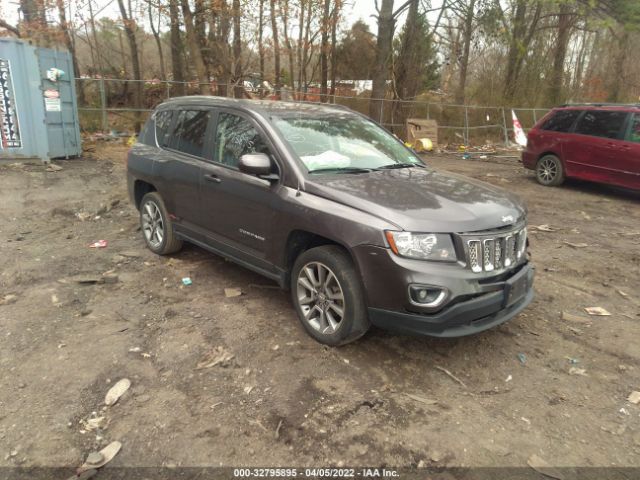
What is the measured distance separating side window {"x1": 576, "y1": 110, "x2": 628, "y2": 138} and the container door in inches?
436

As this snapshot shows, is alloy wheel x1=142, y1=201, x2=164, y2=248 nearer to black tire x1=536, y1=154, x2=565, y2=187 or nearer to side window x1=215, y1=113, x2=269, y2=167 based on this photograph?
side window x1=215, y1=113, x2=269, y2=167

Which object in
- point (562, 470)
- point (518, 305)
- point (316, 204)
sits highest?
point (316, 204)

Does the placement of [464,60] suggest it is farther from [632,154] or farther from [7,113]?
[7,113]

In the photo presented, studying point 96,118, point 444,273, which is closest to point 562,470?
point 444,273

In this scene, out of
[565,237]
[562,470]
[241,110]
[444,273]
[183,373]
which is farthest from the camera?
[565,237]

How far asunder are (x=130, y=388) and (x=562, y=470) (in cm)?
260

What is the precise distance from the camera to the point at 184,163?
4773 mm

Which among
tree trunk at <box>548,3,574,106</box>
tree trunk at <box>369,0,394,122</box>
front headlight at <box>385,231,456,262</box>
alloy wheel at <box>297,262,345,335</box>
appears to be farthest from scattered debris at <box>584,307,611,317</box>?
tree trunk at <box>548,3,574,106</box>

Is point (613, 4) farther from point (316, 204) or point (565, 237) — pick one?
point (316, 204)

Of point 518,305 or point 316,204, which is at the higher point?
point 316,204

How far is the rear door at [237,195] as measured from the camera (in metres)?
3.91

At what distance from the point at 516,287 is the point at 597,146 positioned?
7.40 metres

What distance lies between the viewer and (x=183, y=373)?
10.7 feet

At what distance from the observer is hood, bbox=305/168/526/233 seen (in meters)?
3.11
